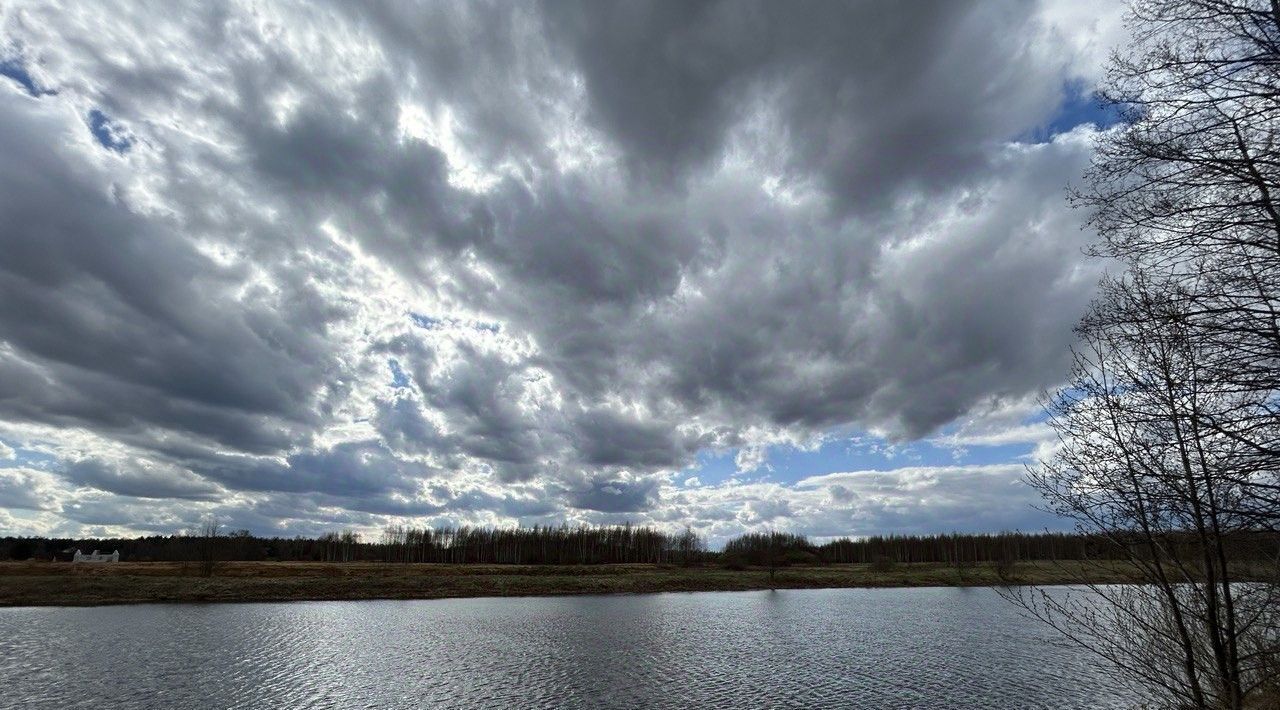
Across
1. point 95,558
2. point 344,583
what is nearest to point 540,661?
point 344,583

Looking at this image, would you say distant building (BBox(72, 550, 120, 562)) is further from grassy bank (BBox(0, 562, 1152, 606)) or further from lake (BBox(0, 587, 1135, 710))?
lake (BBox(0, 587, 1135, 710))

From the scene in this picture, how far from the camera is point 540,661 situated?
3769 cm

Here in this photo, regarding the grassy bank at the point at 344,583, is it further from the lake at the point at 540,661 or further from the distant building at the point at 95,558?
the distant building at the point at 95,558

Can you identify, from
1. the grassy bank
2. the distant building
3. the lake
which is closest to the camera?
the lake

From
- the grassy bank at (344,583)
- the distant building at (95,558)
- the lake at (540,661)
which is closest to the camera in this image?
the lake at (540,661)

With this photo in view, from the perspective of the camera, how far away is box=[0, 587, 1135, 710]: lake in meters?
28.3

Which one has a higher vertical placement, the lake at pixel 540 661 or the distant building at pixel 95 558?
the lake at pixel 540 661

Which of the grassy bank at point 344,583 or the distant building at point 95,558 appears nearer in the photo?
the grassy bank at point 344,583

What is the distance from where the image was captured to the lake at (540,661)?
28.3 m

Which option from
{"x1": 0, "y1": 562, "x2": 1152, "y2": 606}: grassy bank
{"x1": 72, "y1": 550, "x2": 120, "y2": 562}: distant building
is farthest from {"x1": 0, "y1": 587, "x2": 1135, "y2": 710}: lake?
{"x1": 72, "y1": 550, "x2": 120, "y2": 562}: distant building

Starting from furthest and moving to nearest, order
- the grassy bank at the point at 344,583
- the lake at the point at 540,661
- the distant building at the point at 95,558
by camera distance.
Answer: the distant building at the point at 95,558
the grassy bank at the point at 344,583
the lake at the point at 540,661

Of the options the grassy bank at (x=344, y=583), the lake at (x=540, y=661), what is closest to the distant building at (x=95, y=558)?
the grassy bank at (x=344, y=583)

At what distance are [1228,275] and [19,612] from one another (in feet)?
328

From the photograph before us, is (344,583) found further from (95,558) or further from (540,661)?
(95,558)
